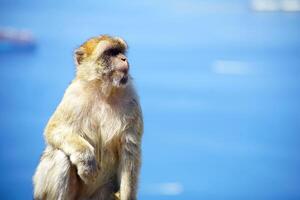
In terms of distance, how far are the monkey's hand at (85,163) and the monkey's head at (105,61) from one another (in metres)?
Result: 0.65

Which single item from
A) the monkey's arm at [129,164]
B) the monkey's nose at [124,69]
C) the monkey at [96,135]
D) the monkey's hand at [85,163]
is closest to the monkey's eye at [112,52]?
the monkey at [96,135]

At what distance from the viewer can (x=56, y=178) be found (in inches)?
239

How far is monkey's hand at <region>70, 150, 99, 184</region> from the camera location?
5980 mm

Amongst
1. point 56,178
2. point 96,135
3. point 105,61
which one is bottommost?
point 56,178

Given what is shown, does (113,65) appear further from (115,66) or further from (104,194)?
(104,194)

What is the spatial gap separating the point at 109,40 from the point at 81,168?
43.1 inches

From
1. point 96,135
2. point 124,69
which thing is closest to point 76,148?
point 96,135

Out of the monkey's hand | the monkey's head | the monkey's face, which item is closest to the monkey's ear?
the monkey's head

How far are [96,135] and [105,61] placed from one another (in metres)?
0.62

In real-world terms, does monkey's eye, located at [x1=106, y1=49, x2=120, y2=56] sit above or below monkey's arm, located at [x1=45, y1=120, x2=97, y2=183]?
above

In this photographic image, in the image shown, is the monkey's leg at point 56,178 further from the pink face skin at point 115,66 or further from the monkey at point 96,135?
the pink face skin at point 115,66

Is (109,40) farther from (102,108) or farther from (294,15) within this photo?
(294,15)

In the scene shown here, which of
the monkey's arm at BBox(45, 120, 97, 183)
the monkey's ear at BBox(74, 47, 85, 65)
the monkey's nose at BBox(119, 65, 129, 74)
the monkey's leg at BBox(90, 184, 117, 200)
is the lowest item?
the monkey's leg at BBox(90, 184, 117, 200)

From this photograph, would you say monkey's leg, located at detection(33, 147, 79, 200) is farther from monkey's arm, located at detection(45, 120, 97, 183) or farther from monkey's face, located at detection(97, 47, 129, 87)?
monkey's face, located at detection(97, 47, 129, 87)
